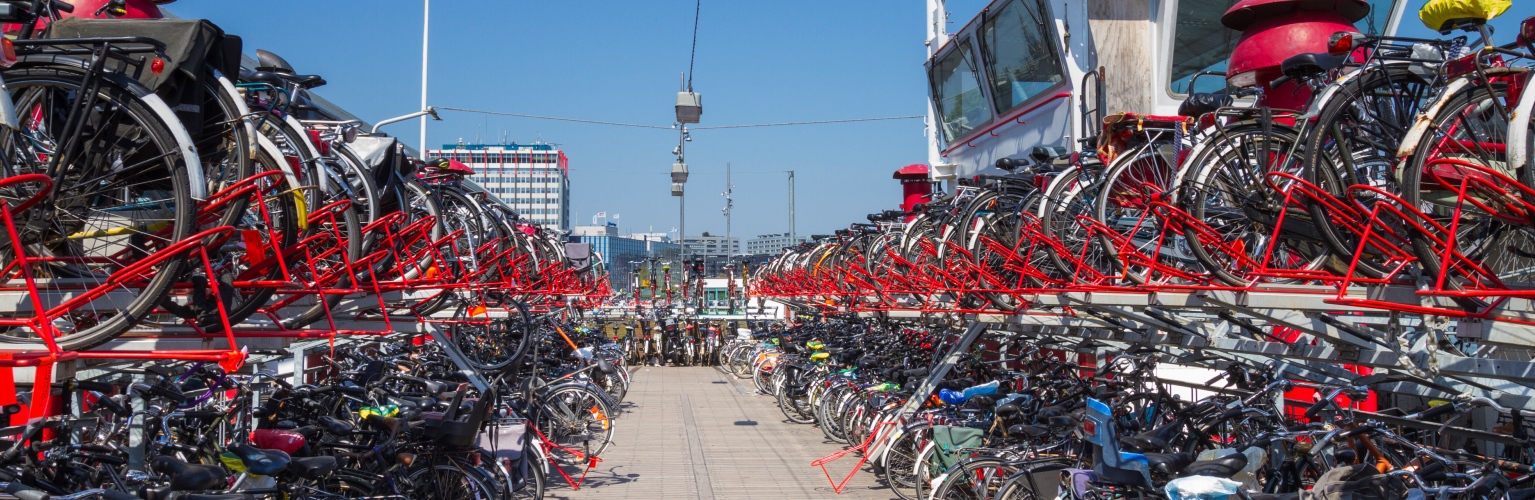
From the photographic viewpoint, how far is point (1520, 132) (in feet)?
11.0

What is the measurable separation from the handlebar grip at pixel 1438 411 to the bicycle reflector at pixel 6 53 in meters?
5.64

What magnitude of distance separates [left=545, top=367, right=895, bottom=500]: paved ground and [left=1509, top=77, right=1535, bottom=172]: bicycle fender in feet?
20.8

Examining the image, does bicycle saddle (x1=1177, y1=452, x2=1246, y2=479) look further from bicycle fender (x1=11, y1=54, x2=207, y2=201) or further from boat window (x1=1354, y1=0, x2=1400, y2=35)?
boat window (x1=1354, y1=0, x2=1400, y2=35)

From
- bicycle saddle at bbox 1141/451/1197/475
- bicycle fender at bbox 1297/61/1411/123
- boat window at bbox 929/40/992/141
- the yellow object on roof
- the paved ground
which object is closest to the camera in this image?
the yellow object on roof

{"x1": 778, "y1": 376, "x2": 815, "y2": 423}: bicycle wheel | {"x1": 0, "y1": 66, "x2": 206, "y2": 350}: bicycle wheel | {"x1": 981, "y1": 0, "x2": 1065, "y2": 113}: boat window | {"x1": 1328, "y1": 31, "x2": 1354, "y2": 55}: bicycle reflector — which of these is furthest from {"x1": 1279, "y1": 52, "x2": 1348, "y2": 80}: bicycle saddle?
{"x1": 778, "y1": 376, "x2": 815, "y2": 423}: bicycle wheel

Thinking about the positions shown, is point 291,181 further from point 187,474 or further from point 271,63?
point 271,63

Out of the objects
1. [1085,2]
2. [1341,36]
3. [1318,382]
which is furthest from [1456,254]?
[1085,2]

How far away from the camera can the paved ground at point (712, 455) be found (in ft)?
31.6

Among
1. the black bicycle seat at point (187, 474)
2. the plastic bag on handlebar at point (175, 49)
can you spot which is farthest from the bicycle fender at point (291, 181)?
the black bicycle seat at point (187, 474)

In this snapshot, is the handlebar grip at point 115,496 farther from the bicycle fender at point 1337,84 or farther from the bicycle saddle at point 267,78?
the bicycle fender at point 1337,84

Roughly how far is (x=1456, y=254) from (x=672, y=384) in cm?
1745

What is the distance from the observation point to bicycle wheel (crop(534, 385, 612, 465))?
10.5m

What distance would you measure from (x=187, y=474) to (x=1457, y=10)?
15.4ft

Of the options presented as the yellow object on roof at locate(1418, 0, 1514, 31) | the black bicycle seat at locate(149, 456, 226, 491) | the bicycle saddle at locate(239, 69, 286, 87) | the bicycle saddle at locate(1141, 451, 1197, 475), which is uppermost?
the bicycle saddle at locate(239, 69, 286, 87)
